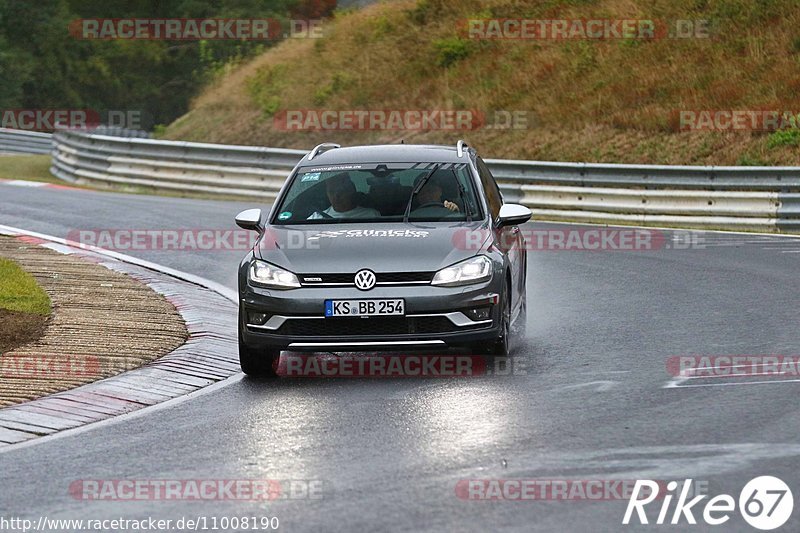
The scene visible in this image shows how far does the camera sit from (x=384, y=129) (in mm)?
34469

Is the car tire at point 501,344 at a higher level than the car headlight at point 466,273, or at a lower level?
lower

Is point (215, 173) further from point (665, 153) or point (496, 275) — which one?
point (496, 275)

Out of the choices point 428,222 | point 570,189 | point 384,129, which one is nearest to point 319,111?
point 384,129

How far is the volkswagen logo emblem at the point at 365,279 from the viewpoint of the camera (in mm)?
10070

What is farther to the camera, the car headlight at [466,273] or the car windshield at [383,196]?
the car windshield at [383,196]

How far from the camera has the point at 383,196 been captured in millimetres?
11406

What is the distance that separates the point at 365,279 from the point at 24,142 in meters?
33.0

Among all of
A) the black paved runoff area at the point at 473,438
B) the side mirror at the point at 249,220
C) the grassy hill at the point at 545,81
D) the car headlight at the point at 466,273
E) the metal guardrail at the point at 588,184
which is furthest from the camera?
the grassy hill at the point at 545,81

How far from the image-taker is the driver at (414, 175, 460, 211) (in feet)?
37.0

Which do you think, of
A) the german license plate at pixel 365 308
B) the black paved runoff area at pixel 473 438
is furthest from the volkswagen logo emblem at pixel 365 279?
the black paved runoff area at pixel 473 438

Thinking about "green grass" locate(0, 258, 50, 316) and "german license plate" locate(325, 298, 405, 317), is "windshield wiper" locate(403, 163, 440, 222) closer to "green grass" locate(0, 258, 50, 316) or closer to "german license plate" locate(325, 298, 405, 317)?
"german license plate" locate(325, 298, 405, 317)

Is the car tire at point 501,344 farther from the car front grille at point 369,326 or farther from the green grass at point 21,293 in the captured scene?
the green grass at point 21,293

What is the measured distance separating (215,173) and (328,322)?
18.6 metres

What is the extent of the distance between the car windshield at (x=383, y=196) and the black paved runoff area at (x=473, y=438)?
4.34 ft
